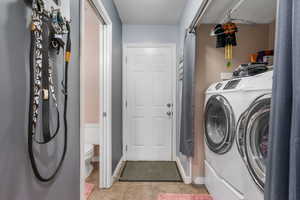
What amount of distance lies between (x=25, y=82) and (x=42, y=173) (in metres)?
0.46

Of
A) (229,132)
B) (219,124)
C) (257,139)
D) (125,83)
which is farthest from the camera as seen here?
(125,83)

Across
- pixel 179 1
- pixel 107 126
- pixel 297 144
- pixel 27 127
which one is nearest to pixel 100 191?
pixel 107 126

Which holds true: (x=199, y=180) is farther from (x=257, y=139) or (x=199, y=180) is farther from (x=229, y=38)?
(x=229, y=38)

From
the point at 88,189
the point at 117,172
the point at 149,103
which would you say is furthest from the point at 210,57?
the point at 88,189

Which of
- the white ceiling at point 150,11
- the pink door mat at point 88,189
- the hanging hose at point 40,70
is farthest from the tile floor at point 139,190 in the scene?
the white ceiling at point 150,11

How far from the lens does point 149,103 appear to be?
3.43 metres

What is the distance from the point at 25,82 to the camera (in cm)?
79

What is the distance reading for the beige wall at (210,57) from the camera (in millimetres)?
2482

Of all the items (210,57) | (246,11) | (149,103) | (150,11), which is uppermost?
(150,11)

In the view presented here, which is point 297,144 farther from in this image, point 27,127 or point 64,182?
point 64,182

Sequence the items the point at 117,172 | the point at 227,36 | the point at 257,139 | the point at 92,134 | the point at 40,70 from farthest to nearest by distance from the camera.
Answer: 1. the point at 92,134
2. the point at 117,172
3. the point at 227,36
4. the point at 257,139
5. the point at 40,70

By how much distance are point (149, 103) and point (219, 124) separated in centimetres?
163

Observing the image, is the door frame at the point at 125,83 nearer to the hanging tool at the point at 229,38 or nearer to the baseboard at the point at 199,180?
the baseboard at the point at 199,180

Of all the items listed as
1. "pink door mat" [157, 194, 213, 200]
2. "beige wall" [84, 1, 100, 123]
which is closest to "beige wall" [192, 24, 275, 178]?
"pink door mat" [157, 194, 213, 200]
